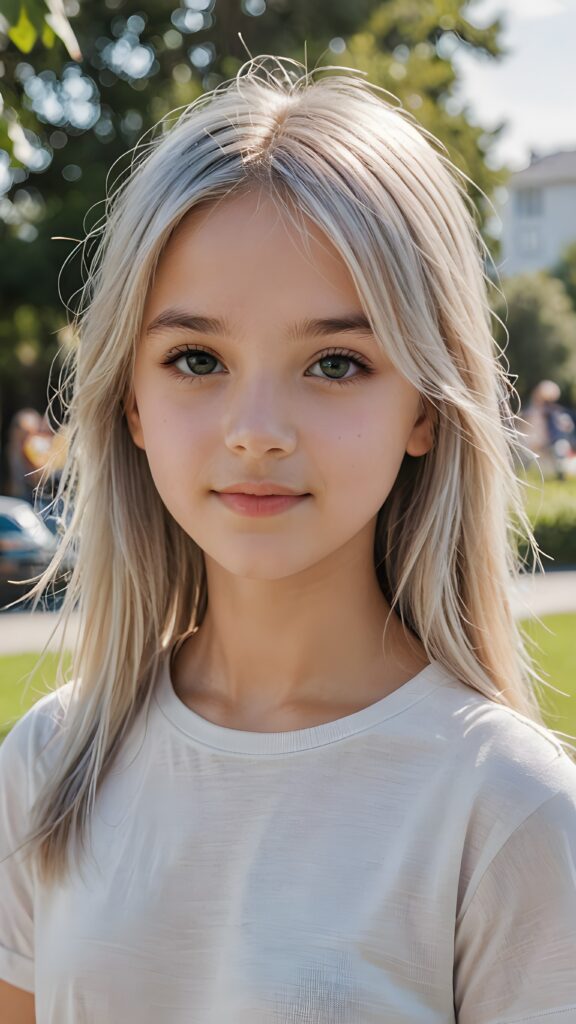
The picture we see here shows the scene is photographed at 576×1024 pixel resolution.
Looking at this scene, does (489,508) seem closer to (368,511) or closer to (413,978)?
(368,511)

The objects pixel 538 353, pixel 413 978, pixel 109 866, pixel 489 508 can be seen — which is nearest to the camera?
pixel 413 978

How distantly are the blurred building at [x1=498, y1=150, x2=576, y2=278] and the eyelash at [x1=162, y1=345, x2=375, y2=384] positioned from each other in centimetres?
6866

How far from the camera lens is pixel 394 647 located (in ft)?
5.43

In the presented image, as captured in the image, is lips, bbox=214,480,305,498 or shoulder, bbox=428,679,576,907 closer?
shoulder, bbox=428,679,576,907

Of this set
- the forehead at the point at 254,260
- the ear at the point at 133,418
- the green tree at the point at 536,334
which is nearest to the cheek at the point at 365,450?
the forehead at the point at 254,260

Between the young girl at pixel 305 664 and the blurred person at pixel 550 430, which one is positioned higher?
the blurred person at pixel 550 430

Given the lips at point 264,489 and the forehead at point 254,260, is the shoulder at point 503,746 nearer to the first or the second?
the lips at point 264,489

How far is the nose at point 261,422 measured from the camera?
1432mm


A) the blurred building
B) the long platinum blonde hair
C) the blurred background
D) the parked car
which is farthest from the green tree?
the long platinum blonde hair

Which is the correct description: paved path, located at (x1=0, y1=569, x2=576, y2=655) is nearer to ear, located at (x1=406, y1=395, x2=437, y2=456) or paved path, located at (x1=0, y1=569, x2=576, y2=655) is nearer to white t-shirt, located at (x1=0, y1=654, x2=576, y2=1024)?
ear, located at (x1=406, y1=395, x2=437, y2=456)

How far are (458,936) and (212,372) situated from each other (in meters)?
0.71

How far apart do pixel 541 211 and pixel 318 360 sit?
71269 mm

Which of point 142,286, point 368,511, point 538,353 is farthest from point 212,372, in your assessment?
point 538,353

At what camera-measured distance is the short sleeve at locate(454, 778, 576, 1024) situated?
1.32m
